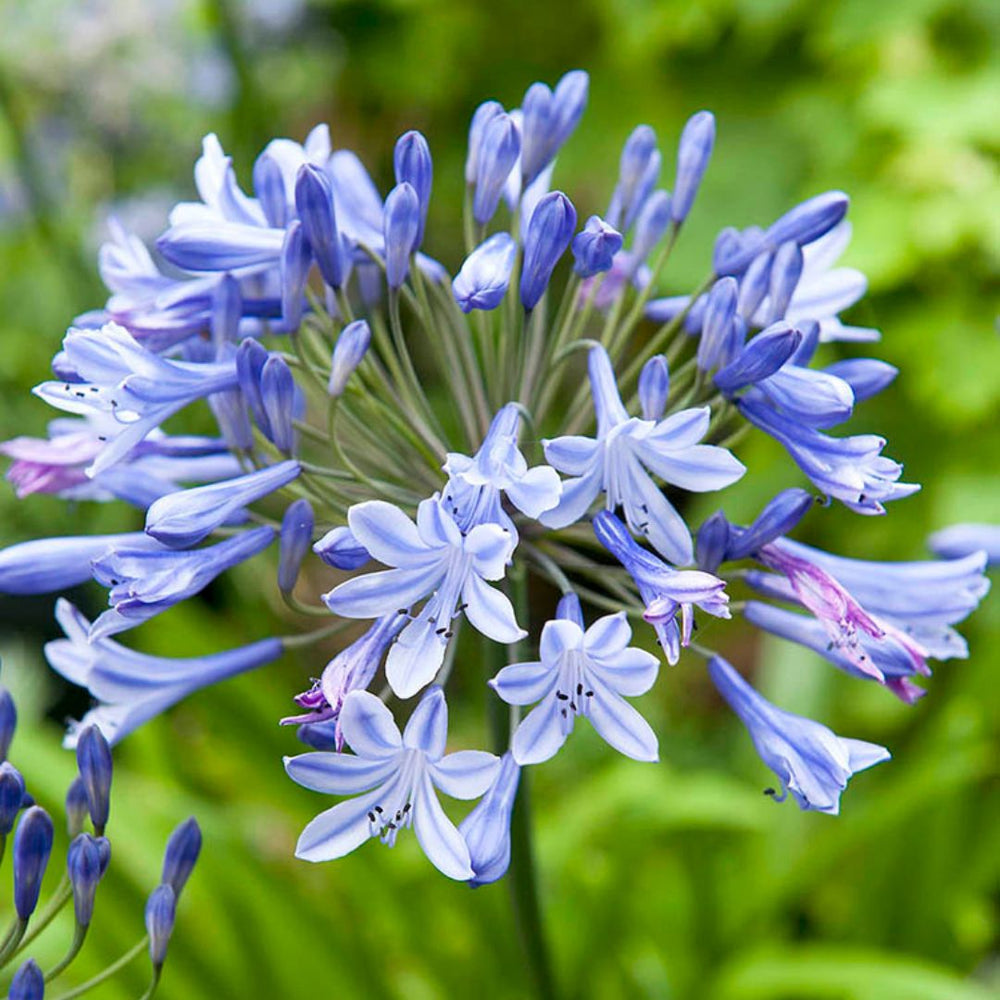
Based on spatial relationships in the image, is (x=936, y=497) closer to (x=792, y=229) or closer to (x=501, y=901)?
(x=501, y=901)

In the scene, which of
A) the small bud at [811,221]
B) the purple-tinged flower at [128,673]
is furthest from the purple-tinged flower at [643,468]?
the purple-tinged flower at [128,673]

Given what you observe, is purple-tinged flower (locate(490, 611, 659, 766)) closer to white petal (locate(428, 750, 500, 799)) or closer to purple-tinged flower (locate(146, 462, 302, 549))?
white petal (locate(428, 750, 500, 799))

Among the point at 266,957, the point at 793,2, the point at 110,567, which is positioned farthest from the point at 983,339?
the point at 110,567

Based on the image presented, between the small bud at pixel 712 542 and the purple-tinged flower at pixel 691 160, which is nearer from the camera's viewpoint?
the small bud at pixel 712 542

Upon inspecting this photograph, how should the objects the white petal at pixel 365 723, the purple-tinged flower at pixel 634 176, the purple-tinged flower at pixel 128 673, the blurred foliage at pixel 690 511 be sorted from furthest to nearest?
the blurred foliage at pixel 690 511
the purple-tinged flower at pixel 634 176
the purple-tinged flower at pixel 128 673
the white petal at pixel 365 723

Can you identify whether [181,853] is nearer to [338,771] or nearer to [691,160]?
[338,771]

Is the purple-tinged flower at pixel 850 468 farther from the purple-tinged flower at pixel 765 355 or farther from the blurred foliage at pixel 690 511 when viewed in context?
the blurred foliage at pixel 690 511

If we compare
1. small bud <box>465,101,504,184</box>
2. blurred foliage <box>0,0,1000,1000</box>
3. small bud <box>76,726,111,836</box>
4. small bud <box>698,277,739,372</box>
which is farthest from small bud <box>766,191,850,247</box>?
blurred foliage <box>0,0,1000,1000</box>
